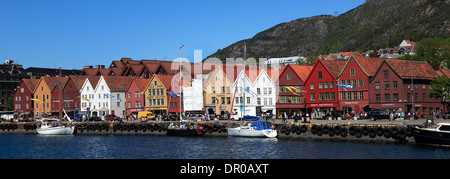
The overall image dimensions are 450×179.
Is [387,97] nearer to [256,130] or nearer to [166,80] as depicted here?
[256,130]

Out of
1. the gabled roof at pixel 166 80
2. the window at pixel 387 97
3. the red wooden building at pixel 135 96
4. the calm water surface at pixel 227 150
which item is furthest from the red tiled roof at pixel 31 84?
the window at pixel 387 97

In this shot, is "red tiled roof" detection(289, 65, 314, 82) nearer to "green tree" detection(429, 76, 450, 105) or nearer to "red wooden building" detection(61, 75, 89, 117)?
"green tree" detection(429, 76, 450, 105)

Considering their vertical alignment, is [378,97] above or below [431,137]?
above

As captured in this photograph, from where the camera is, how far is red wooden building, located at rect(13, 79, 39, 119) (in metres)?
136

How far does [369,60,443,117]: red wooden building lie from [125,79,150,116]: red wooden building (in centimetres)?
5336

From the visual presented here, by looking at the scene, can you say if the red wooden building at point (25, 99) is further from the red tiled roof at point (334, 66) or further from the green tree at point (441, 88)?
the green tree at point (441, 88)

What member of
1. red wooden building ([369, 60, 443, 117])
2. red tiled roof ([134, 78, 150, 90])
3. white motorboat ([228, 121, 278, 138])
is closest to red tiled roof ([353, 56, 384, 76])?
red wooden building ([369, 60, 443, 117])

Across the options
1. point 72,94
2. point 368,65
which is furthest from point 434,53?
point 72,94

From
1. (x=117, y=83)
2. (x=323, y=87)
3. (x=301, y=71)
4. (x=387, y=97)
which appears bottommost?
(x=387, y=97)

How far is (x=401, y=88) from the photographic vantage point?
84062 millimetres

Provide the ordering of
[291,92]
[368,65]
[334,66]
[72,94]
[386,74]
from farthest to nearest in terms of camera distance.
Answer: [72,94] → [291,92] → [334,66] → [368,65] → [386,74]

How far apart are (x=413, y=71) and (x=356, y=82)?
34.1 feet

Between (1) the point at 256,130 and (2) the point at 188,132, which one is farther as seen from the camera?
(2) the point at 188,132
